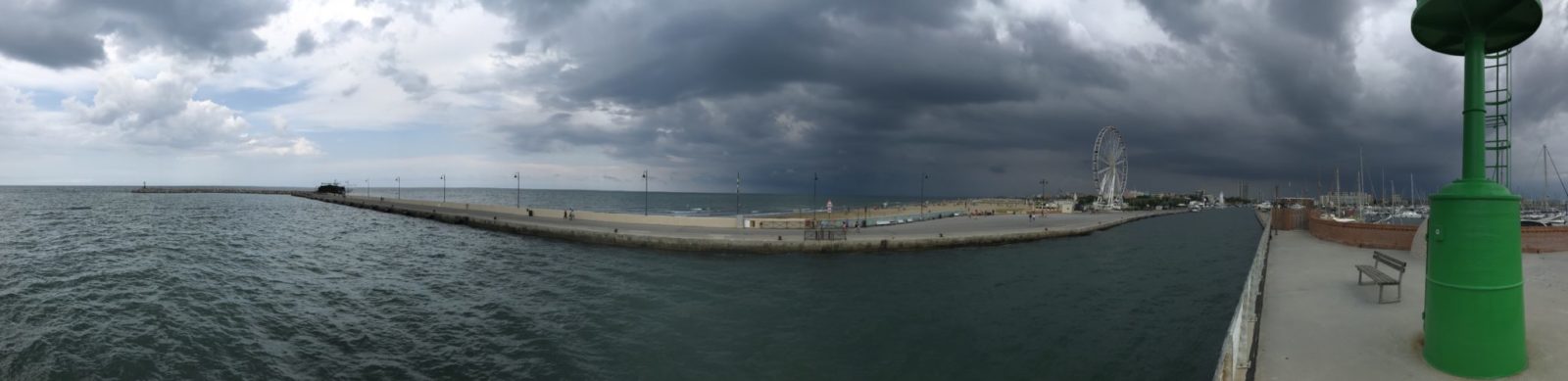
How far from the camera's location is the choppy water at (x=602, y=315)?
11547 mm

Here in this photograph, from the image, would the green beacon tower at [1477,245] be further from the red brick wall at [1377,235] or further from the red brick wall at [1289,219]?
the red brick wall at [1289,219]

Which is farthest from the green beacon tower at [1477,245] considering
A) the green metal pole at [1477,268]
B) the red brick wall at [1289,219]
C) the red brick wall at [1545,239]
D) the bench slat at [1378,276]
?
the red brick wall at [1289,219]

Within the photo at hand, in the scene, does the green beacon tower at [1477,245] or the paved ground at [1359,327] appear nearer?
the green beacon tower at [1477,245]

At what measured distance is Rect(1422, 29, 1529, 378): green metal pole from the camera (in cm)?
631

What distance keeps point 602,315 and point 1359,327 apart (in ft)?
47.9

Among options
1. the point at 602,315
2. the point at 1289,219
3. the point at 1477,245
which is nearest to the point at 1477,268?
the point at 1477,245

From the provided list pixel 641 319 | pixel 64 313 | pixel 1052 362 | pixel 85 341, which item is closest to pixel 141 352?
pixel 85 341

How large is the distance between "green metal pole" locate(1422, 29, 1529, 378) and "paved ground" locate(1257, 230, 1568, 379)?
0.93 ft

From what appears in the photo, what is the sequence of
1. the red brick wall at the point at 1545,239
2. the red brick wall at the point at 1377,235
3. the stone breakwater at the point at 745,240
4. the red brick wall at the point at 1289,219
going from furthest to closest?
the red brick wall at the point at 1289,219
the stone breakwater at the point at 745,240
the red brick wall at the point at 1377,235
the red brick wall at the point at 1545,239

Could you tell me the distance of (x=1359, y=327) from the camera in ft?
28.4

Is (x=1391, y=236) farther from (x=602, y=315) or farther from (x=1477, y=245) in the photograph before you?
(x=602, y=315)

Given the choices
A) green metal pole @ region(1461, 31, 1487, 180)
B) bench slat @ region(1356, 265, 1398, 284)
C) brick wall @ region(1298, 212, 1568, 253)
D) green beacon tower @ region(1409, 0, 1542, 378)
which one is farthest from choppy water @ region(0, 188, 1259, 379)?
green metal pole @ region(1461, 31, 1487, 180)

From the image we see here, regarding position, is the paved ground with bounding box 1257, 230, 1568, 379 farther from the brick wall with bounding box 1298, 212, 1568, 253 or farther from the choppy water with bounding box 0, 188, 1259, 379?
the brick wall with bounding box 1298, 212, 1568, 253

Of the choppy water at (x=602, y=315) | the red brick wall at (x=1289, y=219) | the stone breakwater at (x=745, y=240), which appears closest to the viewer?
the choppy water at (x=602, y=315)
